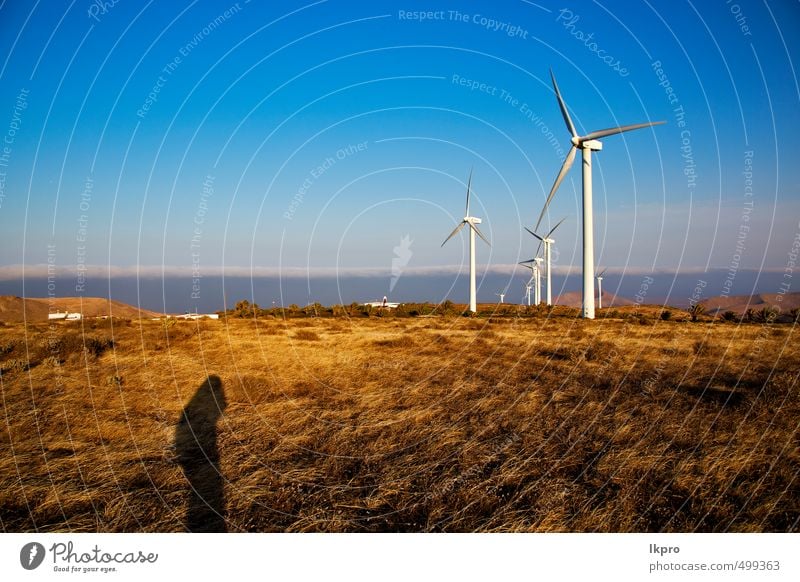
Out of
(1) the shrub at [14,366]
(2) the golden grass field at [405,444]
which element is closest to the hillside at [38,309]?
(1) the shrub at [14,366]

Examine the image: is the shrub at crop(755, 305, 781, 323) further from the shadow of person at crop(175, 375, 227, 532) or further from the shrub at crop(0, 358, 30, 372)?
the shrub at crop(0, 358, 30, 372)

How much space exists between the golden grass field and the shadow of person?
0.05 meters

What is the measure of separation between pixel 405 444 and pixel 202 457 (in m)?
4.69

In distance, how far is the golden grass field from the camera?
7.13 metres

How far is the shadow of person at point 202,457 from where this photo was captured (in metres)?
7.20

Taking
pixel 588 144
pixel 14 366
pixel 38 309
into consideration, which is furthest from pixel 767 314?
pixel 38 309

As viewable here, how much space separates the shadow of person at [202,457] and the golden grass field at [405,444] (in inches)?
1.9

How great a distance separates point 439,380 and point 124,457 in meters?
10.3

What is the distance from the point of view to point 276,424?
470 inches

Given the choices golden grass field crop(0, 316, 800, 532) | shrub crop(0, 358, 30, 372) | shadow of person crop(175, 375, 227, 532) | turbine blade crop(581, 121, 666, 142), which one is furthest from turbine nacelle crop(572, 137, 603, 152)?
shrub crop(0, 358, 30, 372)

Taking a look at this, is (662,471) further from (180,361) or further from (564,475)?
(180,361)

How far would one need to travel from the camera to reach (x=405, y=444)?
33.7ft
